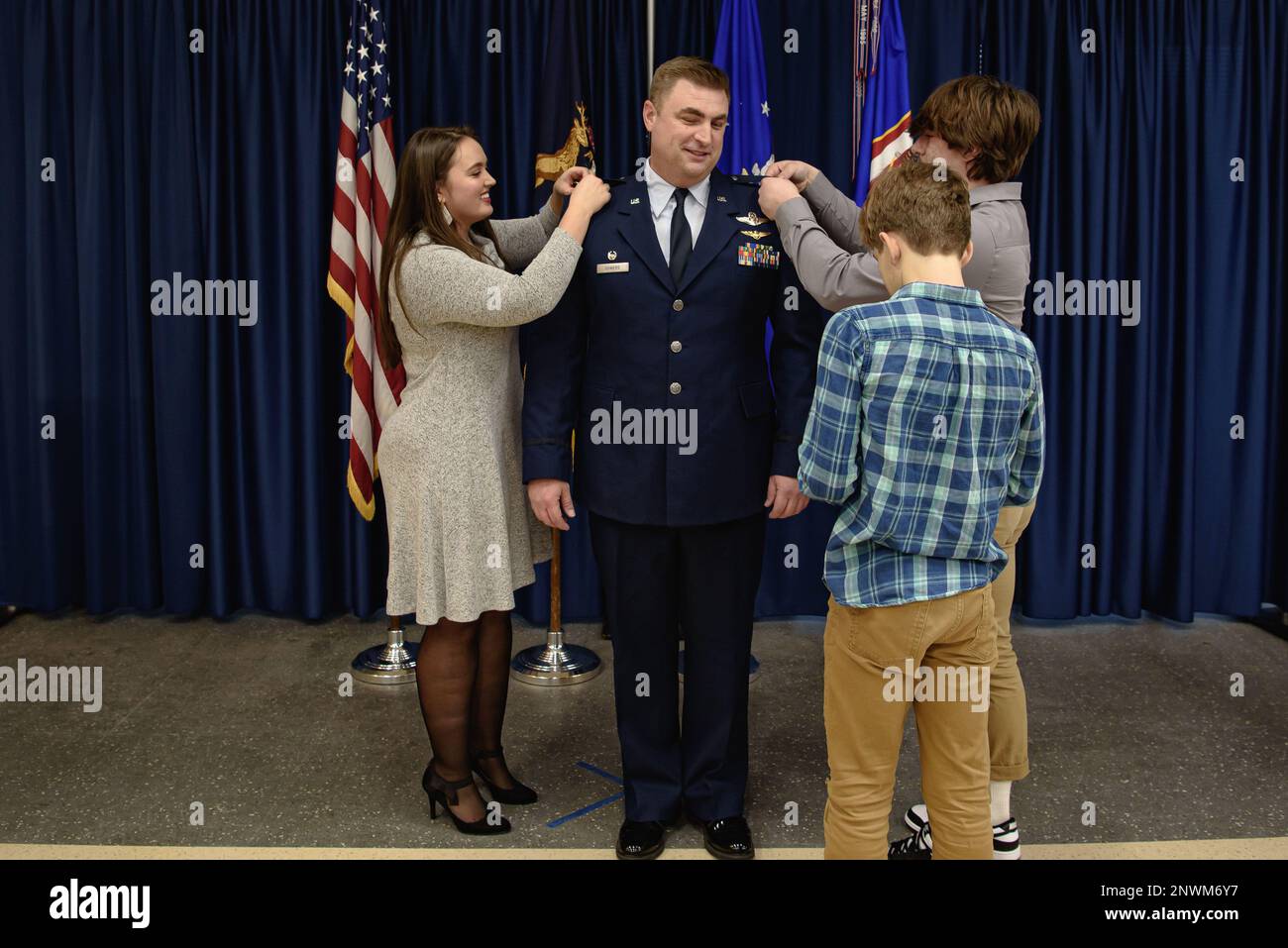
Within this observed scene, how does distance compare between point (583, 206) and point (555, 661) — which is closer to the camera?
point (583, 206)

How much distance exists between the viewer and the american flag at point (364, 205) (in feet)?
12.2

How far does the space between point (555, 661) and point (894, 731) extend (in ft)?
6.59

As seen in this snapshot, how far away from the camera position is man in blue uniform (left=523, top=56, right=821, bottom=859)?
232 cm

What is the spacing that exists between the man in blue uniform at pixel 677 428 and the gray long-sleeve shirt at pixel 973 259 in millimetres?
183

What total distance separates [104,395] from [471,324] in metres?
2.41

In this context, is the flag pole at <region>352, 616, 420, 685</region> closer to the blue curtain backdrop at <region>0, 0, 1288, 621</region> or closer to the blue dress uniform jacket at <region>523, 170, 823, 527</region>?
the blue curtain backdrop at <region>0, 0, 1288, 621</region>

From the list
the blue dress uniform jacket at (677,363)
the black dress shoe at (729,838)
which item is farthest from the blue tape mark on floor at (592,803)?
the blue dress uniform jacket at (677,363)

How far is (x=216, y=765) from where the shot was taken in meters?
2.91

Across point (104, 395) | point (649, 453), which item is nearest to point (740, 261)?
point (649, 453)

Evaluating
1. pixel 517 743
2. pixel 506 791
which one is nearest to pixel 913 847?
pixel 506 791

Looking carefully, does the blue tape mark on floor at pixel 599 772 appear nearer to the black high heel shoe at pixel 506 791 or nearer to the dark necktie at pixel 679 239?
the black high heel shoe at pixel 506 791

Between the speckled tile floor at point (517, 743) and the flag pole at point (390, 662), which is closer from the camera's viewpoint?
the speckled tile floor at point (517, 743)

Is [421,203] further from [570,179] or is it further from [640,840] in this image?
[640,840]

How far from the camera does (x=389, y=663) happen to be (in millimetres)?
3668
